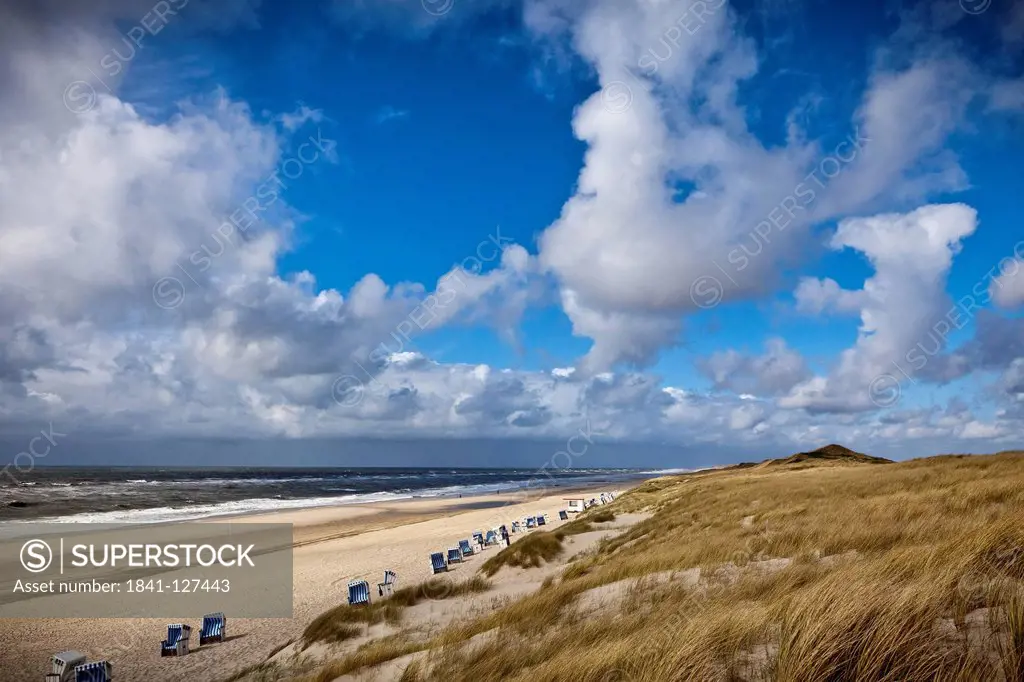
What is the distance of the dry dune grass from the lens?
380 cm

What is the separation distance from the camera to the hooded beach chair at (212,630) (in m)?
13.0

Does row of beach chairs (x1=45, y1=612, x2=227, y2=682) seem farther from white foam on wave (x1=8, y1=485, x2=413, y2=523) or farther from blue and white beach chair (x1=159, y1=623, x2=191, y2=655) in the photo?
white foam on wave (x1=8, y1=485, x2=413, y2=523)

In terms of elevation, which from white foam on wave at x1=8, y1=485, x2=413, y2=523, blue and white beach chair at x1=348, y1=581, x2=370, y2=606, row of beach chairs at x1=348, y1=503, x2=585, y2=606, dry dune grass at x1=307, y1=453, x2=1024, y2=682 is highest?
dry dune grass at x1=307, y1=453, x2=1024, y2=682

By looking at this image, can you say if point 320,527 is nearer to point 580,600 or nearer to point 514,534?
point 514,534

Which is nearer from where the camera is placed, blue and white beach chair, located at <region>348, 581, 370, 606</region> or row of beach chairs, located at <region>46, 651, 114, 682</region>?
row of beach chairs, located at <region>46, 651, 114, 682</region>

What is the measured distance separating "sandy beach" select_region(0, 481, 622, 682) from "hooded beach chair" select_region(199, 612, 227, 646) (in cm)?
22

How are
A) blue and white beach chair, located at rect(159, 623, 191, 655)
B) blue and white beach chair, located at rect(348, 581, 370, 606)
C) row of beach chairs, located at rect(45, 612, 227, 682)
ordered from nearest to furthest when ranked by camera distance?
row of beach chairs, located at rect(45, 612, 227, 682) < blue and white beach chair, located at rect(159, 623, 191, 655) < blue and white beach chair, located at rect(348, 581, 370, 606)

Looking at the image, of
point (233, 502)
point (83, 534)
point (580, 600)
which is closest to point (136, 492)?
point (233, 502)

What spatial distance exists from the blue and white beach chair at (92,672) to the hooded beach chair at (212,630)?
2920 mm

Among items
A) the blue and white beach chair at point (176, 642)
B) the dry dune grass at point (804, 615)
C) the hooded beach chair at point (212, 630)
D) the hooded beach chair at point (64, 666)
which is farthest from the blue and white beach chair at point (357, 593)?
the dry dune grass at point (804, 615)

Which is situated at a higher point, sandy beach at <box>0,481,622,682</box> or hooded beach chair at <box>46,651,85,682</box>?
hooded beach chair at <box>46,651,85,682</box>

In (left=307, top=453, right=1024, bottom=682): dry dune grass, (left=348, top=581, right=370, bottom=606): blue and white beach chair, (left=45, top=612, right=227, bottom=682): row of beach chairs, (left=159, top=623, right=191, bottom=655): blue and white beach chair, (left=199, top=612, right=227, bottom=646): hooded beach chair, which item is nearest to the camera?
(left=307, top=453, right=1024, bottom=682): dry dune grass

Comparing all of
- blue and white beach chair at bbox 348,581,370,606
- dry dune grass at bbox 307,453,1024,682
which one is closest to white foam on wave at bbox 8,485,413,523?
blue and white beach chair at bbox 348,581,370,606

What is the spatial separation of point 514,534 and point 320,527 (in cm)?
1368
